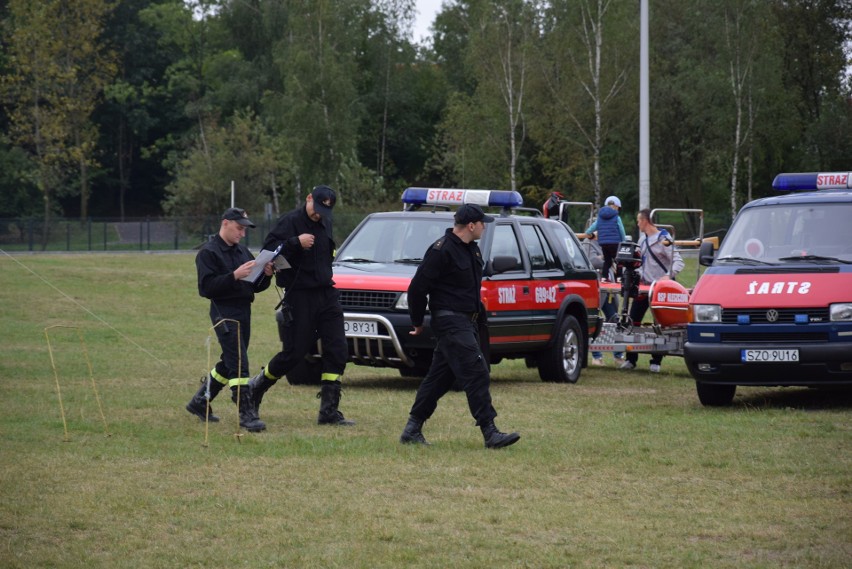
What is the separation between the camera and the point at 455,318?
33.0ft

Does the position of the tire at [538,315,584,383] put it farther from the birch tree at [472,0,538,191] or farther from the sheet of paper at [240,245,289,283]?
the birch tree at [472,0,538,191]

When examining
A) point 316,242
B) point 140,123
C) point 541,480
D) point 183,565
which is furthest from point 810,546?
point 140,123

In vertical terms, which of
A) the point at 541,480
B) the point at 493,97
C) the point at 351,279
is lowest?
the point at 541,480

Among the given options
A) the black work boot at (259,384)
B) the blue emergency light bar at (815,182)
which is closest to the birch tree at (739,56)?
the blue emergency light bar at (815,182)

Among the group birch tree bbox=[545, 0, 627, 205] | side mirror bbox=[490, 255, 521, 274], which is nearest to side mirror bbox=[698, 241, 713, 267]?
side mirror bbox=[490, 255, 521, 274]

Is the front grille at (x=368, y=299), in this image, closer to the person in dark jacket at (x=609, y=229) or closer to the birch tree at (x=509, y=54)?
the person in dark jacket at (x=609, y=229)

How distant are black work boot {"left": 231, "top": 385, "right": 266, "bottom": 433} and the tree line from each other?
4357 centimetres

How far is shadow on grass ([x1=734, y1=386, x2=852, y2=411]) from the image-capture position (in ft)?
42.6

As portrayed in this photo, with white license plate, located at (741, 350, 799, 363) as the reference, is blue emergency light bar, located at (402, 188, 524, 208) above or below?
above

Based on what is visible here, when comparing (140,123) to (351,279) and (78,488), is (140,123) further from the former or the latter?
(78,488)

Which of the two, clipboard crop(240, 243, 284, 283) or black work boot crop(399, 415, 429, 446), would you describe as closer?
black work boot crop(399, 415, 429, 446)

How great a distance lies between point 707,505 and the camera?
7852 millimetres

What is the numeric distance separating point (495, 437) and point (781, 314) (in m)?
3.54

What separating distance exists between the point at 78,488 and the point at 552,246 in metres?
8.55
